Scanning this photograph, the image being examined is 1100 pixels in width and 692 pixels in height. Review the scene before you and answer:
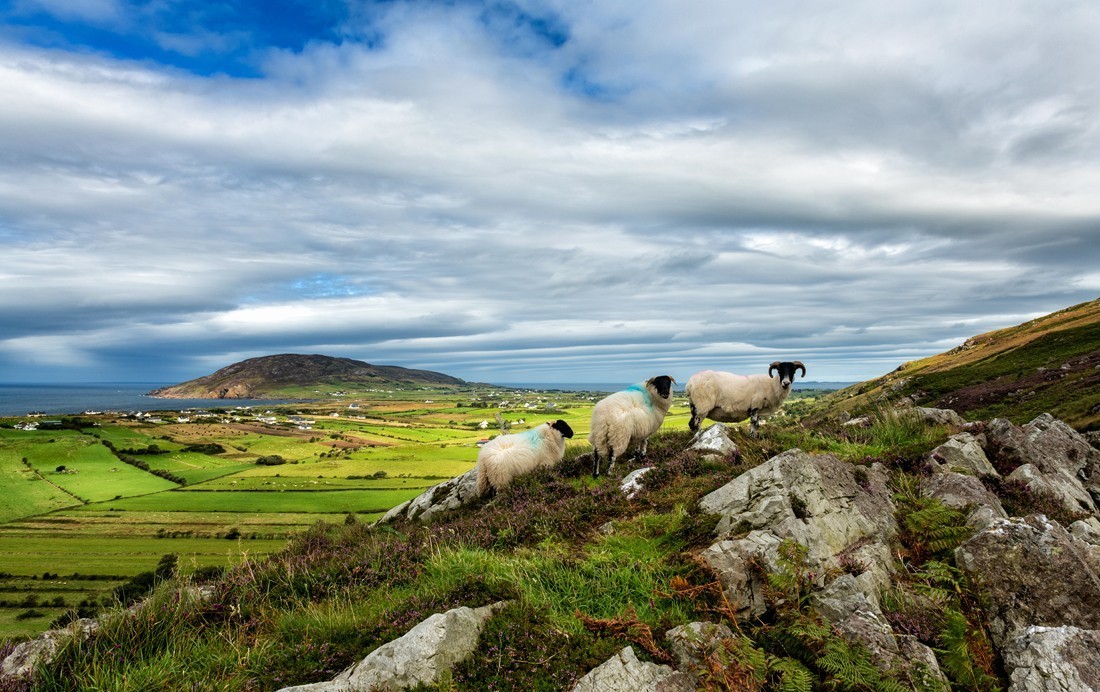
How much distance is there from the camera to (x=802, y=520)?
7.88m

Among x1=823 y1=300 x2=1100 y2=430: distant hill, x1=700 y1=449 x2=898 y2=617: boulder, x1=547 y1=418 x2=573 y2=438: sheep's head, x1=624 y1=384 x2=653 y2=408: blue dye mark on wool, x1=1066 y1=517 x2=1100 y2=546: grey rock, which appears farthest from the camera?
x1=823 y1=300 x2=1100 y2=430: distant hill

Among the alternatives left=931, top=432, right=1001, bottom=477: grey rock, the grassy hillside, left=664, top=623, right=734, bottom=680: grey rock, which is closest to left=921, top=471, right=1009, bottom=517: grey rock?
the grassy hillside

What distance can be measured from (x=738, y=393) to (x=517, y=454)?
30.4 ft

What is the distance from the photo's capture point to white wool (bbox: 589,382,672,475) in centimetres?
1638

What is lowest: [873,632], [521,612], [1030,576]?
[873,632]

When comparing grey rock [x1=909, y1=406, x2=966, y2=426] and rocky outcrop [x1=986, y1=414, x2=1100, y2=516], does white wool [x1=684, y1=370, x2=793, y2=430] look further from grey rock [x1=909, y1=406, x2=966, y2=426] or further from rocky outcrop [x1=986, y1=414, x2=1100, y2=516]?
rocky outcrop [x1=986, y1=414, x2=1100, y2=516]

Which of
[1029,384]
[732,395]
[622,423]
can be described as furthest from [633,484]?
[1029,384]

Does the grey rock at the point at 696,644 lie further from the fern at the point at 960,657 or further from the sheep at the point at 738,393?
the sheep at the point at 738,393

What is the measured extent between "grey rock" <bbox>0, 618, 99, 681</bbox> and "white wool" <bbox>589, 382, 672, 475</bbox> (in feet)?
39.7

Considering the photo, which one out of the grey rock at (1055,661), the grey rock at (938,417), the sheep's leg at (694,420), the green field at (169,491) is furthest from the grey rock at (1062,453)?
the green field at (169,491)

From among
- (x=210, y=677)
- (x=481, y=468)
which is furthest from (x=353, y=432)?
(x=210, y=677)

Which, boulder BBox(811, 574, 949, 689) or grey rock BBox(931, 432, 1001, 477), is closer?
boulder BBox(811, 574, 949, 689)

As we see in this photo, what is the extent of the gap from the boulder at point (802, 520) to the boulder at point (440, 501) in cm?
1174

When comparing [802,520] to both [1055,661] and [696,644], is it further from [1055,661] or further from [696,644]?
[696,644]
